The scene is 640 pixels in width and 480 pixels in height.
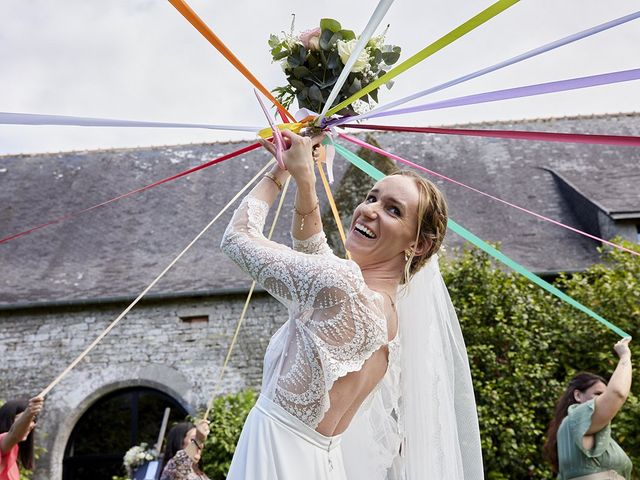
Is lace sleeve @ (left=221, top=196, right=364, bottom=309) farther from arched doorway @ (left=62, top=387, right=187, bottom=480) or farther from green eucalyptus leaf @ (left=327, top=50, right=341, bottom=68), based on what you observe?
arched doorway @ (left=62, top=387, right=187, bottom=480)

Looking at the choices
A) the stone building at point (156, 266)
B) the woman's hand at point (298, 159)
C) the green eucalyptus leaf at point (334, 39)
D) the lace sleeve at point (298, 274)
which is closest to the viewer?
the lace sleeve at point (298, 274)

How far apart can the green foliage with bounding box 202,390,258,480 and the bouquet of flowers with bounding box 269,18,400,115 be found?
8698mm

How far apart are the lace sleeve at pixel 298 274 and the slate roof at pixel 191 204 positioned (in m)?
11.2

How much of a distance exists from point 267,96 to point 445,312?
102cm

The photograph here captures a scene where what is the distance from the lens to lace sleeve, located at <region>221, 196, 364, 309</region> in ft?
→ 7.49

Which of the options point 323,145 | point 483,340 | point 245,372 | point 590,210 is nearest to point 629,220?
point 590,210

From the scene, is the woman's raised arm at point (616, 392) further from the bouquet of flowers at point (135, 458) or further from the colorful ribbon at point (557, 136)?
the bouquet of flowers at point (135, 458)

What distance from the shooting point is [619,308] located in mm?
11117

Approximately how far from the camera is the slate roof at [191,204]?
14.1m

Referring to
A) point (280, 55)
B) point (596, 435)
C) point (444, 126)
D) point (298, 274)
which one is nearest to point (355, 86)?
point (280, 55)

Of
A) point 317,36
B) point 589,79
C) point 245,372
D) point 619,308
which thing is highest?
point 317,36

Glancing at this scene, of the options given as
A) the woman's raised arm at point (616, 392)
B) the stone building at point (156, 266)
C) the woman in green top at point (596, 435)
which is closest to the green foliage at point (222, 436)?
the stone building at point (156, 266)

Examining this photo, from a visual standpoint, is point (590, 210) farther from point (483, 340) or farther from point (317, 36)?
point (317, 36)

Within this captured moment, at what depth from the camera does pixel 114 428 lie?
14.4 m
